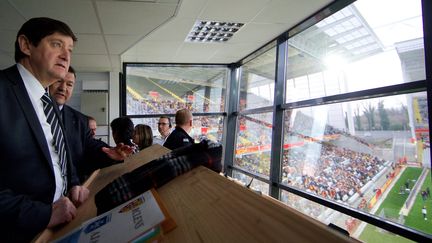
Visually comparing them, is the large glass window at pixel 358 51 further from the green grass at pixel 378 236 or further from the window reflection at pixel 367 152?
the green grass at pixel 378 236

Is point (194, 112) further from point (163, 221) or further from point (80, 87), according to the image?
point (163, 221)

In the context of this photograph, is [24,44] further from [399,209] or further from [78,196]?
[399,209]

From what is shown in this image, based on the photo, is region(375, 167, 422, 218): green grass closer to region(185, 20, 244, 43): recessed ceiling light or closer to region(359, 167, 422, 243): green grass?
region(359, 167, 422, 243): green grass

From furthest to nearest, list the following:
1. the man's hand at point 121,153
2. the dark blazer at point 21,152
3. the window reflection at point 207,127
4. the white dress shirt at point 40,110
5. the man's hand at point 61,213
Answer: the window reflection at point 207,127 → the man's hand at point 121,153 → the white dress shirt at point 40,110 → the dark blazer at point 21,152 → the man's hand at point 61,213

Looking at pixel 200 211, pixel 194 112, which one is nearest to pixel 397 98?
pixel 200 211

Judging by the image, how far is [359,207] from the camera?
2.56m

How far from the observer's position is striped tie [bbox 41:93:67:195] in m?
0.94

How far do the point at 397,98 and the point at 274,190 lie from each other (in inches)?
89.7

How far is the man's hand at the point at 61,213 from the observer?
588 mm

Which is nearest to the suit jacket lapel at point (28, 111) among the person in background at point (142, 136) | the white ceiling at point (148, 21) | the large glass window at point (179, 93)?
the person in background at point (142, 136)

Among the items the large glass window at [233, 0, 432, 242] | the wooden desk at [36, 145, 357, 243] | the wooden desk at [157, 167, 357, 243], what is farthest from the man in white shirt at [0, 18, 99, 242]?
the large glass window at [233, 0, 432, 242]

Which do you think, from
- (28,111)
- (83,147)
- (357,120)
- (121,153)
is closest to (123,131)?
(83,147)

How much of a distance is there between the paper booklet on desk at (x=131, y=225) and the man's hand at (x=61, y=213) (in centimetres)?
19

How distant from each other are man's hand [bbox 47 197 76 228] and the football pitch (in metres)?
2.33
